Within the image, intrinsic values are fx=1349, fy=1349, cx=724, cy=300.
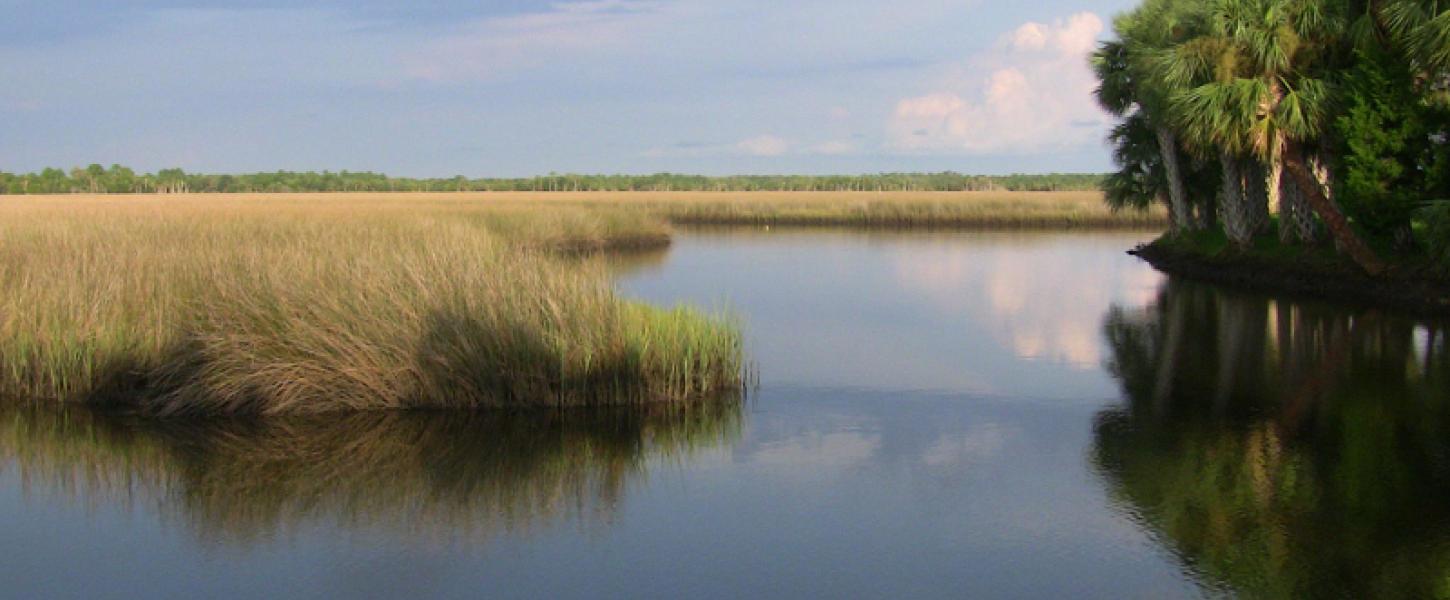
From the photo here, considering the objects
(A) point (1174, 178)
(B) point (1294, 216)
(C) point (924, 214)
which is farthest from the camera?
(C) point (924, 214)

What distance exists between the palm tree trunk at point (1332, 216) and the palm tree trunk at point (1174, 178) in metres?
7.74

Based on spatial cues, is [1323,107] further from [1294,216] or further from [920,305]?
[920,305]

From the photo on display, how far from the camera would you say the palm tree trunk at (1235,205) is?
2709cm

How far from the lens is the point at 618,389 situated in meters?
11.6

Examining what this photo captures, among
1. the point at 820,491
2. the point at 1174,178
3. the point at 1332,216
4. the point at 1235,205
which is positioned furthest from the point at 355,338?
the point at 1174,178

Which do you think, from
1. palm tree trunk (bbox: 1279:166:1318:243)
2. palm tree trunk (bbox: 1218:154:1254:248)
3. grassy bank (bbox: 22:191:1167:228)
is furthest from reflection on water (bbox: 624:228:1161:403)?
grassy bank (bbox: 22:191:1167:228)

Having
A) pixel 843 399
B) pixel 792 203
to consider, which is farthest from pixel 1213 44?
pixel 792 203

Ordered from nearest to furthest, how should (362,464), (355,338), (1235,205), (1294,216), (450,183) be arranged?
(362,464) → (355,338) → (1294,216) → (1235,205) → (450,183)

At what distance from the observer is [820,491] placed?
8.92 m

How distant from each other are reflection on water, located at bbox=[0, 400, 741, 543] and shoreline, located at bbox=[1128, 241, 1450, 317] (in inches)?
503

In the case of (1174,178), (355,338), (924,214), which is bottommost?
(355,338)

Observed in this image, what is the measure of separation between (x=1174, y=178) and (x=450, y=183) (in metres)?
112

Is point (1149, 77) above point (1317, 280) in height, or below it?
above

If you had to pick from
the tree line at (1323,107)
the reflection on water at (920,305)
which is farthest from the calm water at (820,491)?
the tree line at (1323,107)
